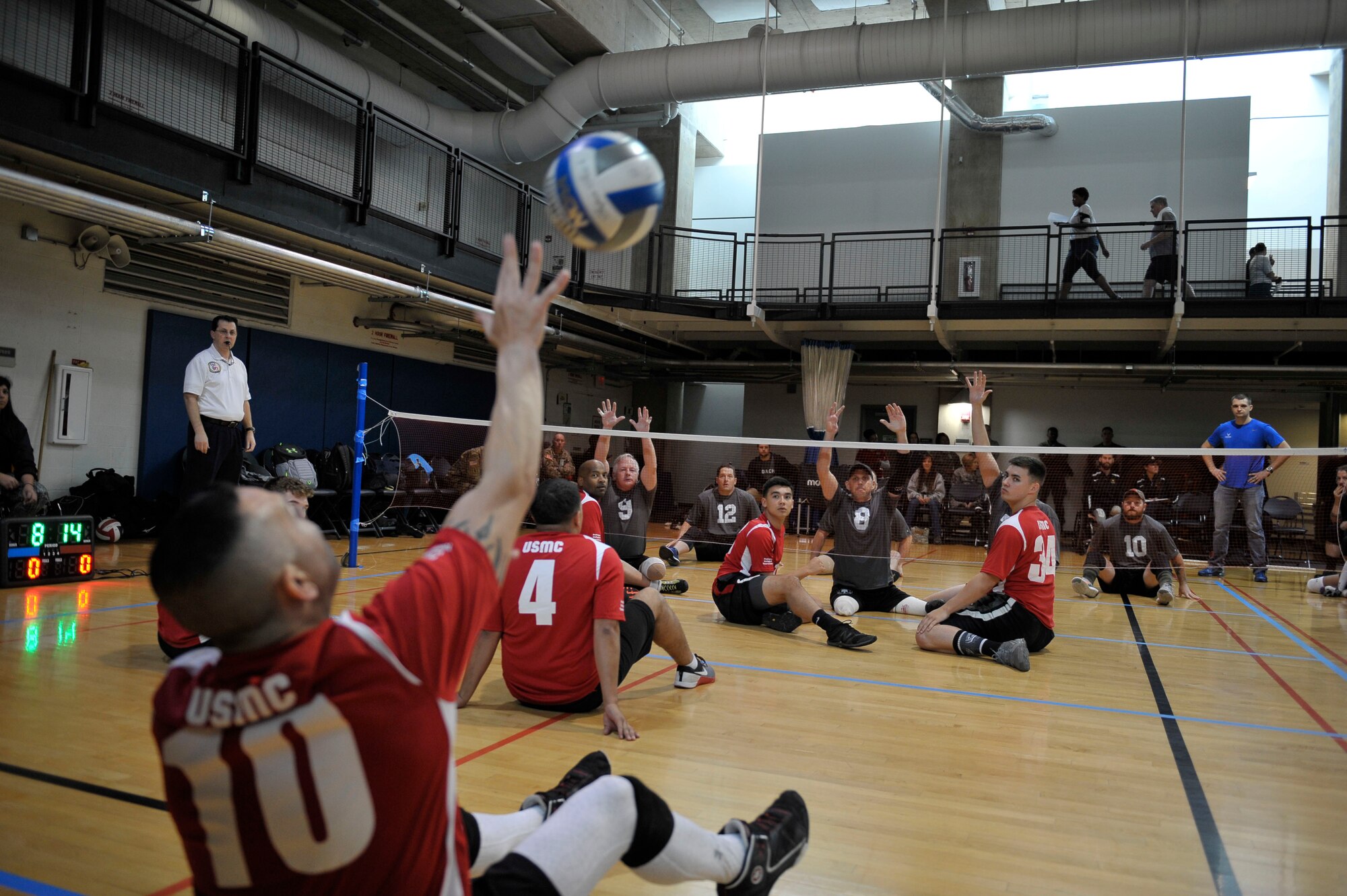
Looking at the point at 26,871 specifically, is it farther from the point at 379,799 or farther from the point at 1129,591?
the point at 1129,591

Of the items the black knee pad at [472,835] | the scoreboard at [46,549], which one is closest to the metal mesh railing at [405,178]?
the scoreboard at [46,549]

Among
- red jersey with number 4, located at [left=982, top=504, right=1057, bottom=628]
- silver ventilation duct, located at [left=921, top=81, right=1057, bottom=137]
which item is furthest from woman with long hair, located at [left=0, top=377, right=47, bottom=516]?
silver ventilation duct, located at [left=921, top=81, right=1057, bottom=137]

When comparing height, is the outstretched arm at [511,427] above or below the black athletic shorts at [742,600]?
above

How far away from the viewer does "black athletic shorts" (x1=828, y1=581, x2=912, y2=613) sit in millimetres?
7945

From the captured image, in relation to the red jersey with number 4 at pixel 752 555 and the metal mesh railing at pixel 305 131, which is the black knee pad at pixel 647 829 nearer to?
the red jersey with number 4 at pixel 752 555

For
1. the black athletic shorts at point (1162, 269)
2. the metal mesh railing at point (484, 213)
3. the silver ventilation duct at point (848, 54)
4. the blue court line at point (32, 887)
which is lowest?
the blue court line at point (32, 887)

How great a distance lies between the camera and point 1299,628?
760 cm

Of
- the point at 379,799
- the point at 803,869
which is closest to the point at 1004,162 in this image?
the point at 803,869

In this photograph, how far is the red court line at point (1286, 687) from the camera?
446 cm

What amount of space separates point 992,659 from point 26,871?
5208 millimetres

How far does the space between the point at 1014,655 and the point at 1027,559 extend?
0.65 m

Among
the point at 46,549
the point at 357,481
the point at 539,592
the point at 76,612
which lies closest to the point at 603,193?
the point at 539,592

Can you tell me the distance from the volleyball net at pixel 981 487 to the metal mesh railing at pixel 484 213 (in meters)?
3.42

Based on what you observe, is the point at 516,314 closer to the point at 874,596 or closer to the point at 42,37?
the point at 874,596
